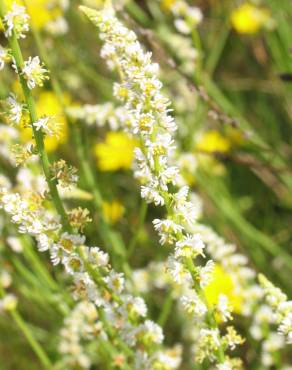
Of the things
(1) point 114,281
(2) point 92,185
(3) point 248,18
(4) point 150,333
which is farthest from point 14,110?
(3) point 248,18

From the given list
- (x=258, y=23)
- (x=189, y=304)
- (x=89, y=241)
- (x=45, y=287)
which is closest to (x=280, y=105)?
(x=258, y=23)

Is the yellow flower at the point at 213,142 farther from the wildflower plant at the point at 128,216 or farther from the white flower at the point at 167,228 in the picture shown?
the white flower at the point at 167,228

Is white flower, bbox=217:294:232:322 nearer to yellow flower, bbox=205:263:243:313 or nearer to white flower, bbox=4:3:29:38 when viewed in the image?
white flower, bbox=4:3:29:38

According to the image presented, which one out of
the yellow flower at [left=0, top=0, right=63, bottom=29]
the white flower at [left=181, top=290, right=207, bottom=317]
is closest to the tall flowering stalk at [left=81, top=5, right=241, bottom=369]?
the white flower at [left=181, top=290, right=207, bottom=317]

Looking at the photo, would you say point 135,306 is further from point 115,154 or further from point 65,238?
point 115,154

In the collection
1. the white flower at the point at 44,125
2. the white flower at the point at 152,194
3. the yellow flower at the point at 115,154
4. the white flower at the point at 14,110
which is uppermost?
the yellow flower at the point at 115,154

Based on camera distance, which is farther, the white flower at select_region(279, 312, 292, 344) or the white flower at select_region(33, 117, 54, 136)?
the white flower at select_region(279, 312, 292, 344)

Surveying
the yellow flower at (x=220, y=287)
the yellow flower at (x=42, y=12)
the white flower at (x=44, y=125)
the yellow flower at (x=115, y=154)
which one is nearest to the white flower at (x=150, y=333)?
the white flower at (x=44, y=125)
